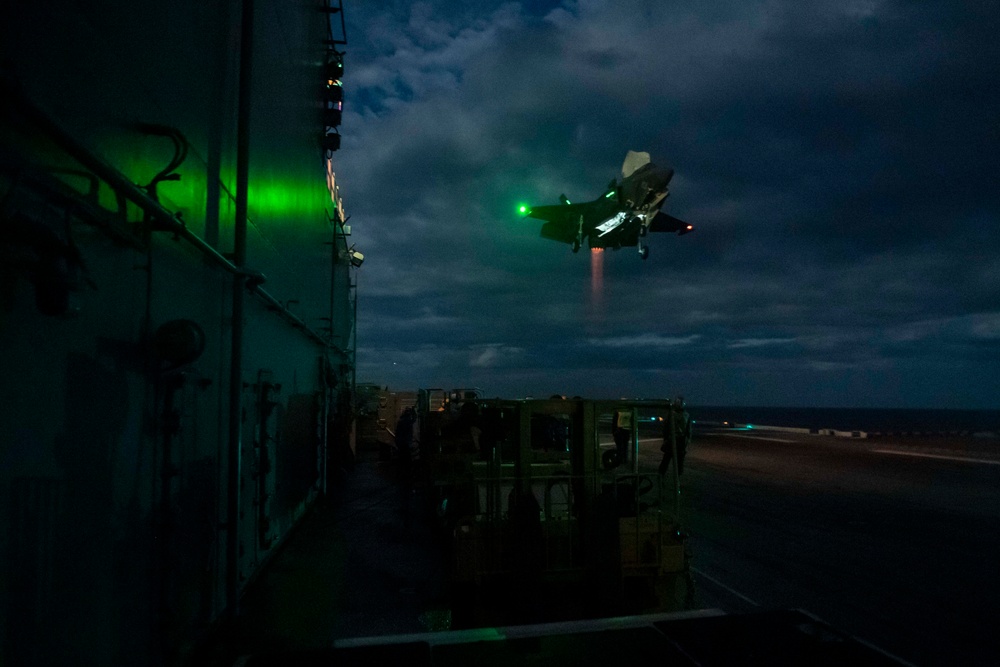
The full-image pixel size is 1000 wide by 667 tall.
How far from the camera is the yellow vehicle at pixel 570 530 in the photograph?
7074 millimetres

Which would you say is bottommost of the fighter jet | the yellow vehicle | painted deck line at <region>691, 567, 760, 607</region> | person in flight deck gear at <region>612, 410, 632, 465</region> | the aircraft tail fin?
painted deck line at <region>691, 567, 760, 607</region>

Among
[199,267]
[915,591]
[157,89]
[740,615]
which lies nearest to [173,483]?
[199,267]

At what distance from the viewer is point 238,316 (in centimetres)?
684

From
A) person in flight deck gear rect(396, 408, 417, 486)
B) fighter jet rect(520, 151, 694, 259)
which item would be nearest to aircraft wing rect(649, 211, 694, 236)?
fighter jet rect(520, 151, 694, 259)

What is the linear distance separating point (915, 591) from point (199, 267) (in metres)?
10.3

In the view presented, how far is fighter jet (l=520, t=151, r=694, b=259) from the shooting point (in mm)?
19078

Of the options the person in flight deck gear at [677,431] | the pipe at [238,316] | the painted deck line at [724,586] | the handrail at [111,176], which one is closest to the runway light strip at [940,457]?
the painted deck line at [724,586]

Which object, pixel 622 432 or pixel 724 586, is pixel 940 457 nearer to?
pixel 724 586

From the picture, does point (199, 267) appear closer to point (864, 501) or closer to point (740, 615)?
point (740, 615)

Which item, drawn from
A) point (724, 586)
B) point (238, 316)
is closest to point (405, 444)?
point (724, 586)

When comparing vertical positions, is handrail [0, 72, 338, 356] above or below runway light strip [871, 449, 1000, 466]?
above

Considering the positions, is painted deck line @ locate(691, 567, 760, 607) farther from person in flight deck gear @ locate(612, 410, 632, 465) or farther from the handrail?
the handrail

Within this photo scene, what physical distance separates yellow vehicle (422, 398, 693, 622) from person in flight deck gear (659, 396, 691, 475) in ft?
0.23

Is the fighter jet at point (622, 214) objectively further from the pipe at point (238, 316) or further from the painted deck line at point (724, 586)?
the pipe at point (238, 316)
